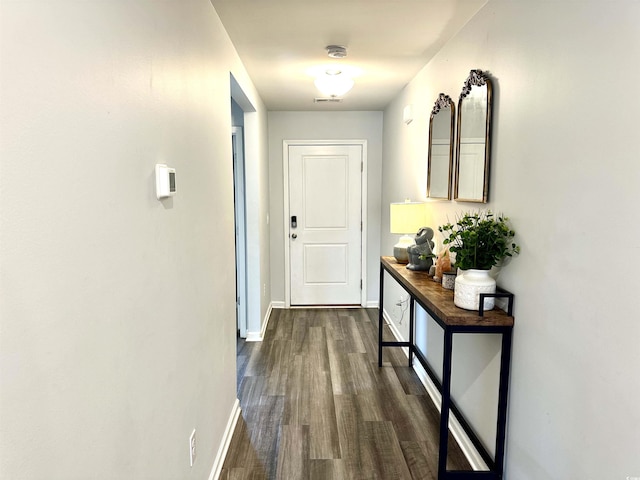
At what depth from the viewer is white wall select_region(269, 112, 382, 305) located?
4680 mm

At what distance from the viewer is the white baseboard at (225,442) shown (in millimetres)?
1974

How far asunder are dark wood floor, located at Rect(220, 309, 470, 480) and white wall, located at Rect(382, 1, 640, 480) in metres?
0.57

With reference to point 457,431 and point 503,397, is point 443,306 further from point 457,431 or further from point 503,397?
point 457,431

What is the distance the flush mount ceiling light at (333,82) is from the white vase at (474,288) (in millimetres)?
1930

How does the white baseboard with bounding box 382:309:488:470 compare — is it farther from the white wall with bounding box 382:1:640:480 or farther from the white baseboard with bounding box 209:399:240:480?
the white baseboard with bounding box 209:399:240:480

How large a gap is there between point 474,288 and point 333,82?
203 centimetres

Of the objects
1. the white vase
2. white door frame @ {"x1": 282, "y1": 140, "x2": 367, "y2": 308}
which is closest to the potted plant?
the white vase

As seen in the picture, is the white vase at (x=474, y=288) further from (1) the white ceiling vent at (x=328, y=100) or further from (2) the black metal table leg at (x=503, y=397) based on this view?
(1) the white ceiling vent at (x=328, y=100)

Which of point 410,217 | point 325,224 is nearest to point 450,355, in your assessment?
point 410,217

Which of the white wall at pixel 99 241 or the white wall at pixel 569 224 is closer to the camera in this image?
the white wall at pixel 99 241

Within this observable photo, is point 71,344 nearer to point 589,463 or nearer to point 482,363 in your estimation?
point 589,463

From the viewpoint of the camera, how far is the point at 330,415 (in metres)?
2.56

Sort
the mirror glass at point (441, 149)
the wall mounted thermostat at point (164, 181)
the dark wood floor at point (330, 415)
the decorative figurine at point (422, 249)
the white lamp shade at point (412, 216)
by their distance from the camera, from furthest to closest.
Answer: the white lamp shade at point (412, 216) → the decorative figurine at point (422, 249) → the mirror glass at point (441, 149) → the dark wood floor at point (330, 415) → the wall mounted thermostat at point (164, 181)

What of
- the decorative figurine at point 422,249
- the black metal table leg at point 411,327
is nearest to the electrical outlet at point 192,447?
the decorative figurine at point 422,249
